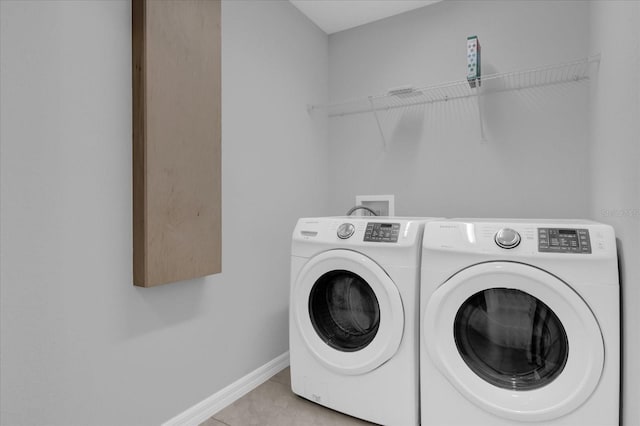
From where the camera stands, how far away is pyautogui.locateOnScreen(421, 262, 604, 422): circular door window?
1237 mm

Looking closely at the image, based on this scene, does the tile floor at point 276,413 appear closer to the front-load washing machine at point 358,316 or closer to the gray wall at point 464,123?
the front-load washing machine at point 358,316

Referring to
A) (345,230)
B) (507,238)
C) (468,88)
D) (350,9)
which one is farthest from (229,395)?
(350,9)

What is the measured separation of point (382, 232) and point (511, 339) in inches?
25.4

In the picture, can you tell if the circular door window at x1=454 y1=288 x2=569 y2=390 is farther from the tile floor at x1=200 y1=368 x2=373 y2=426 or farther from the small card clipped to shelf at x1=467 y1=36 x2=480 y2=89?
the small card clipped to shelf at x1=467 y1=36 x2=480 y2=89

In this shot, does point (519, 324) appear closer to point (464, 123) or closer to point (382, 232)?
point (382, 232)

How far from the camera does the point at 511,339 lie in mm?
1386

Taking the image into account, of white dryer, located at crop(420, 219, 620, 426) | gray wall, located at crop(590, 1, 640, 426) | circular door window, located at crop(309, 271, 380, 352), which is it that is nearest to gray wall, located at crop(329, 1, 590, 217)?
gray wall, located at crop(590, 1, 640, 426)

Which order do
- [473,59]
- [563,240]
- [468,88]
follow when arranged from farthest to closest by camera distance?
1. [468,88]
2. [473,59]
3. [563,240]

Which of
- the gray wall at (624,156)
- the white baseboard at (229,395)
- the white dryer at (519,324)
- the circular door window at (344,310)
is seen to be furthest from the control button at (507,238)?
the white baseboard at (229,395)

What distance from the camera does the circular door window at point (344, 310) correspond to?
166 cm

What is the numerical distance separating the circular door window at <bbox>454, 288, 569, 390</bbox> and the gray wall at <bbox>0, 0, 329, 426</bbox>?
1148 mm

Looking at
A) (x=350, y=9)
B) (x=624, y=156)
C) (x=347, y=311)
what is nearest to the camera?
(x=624, y=156)

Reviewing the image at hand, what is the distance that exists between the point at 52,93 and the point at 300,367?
5.02 ft

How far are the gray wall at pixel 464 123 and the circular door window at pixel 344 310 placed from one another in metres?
0.95
